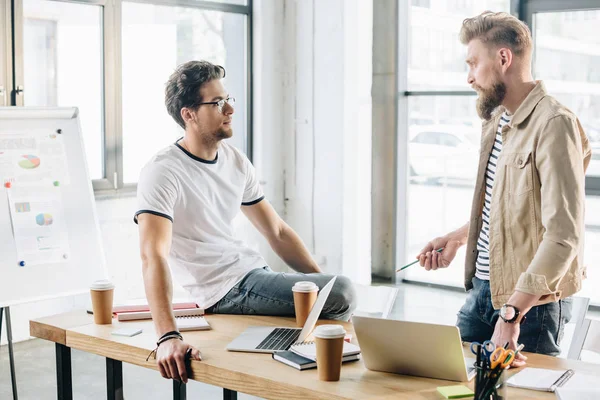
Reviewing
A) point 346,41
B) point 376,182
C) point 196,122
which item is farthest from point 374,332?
point 376,182

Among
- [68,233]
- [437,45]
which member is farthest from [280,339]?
[437,45]

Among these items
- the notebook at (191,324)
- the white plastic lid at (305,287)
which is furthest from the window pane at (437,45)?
the notebook at (191,324)

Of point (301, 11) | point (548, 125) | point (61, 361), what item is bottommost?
point (61, 361)

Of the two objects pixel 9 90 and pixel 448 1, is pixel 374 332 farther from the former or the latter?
pixel 448 1

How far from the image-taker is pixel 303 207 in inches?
243

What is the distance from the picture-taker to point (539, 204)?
7.55 ft

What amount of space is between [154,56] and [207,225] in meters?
2.84

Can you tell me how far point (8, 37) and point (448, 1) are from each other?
129 inches

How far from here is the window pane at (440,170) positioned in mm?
6184

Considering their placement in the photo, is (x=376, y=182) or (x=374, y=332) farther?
(x=376, y=182)

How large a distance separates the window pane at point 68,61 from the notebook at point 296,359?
297 centimetres

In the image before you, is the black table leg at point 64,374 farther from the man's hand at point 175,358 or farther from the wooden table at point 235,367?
the man's hand at point 175,358

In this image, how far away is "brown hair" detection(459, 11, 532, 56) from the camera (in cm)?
236

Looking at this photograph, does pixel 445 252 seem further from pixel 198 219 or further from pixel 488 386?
pixel 488 386
